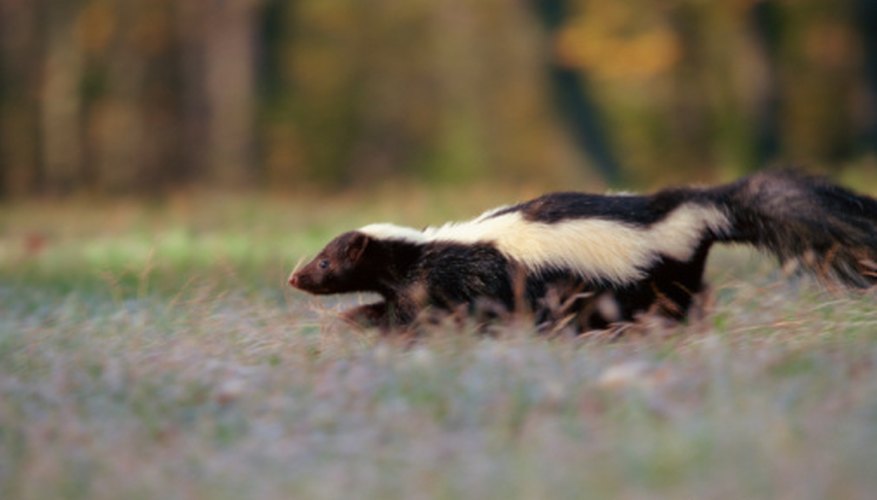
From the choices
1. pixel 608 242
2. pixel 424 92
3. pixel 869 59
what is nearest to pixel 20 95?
pixel 424 92

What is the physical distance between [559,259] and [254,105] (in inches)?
786

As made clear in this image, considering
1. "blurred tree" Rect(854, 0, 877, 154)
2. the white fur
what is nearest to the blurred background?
"blurred tree" Rect(854, 0, 877, 154)

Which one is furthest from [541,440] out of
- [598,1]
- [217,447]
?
[598,1]

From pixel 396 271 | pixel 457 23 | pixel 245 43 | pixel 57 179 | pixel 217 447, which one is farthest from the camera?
pixel 457 23

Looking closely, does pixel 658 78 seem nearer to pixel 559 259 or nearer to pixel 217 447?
pixel 559 259

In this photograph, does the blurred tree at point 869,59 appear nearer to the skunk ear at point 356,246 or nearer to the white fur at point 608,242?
the white fur at point 608,242

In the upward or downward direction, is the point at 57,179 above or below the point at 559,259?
below

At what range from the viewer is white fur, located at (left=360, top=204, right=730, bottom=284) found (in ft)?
23.4

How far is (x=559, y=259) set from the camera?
23.4 feet

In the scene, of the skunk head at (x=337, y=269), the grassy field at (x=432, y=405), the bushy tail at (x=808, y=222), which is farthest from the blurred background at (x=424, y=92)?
the grassy field at (x=432, y=405)

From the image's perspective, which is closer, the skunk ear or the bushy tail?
the bushy tail

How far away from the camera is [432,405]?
5473mm

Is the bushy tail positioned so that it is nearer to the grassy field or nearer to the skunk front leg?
the grassy field

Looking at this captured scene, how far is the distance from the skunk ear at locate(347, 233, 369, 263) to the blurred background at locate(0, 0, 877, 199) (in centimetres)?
928
